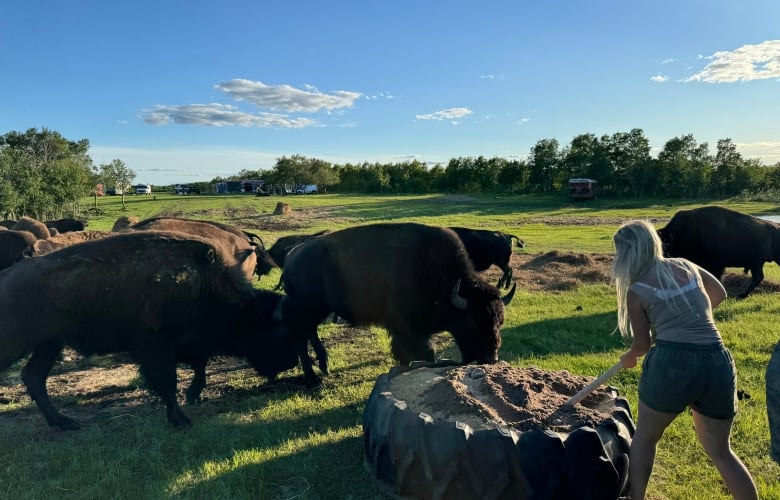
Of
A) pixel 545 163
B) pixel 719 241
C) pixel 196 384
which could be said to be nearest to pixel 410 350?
pixel 196 384

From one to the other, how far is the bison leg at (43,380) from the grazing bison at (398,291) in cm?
269

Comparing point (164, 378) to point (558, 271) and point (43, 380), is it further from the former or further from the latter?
point (558, 271)

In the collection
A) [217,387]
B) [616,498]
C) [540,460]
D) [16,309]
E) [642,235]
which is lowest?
[217,387]

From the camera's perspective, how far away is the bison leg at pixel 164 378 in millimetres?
5184

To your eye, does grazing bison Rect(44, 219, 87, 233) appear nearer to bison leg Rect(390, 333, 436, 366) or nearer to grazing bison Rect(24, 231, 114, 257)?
grazing bison Rect(24, 231, 114, 257)

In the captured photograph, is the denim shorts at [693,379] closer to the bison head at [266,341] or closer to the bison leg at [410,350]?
the bison leg at [410,350]

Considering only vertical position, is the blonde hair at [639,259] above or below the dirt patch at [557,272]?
above

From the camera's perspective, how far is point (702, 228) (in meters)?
11.2

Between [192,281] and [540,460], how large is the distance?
4.34 m

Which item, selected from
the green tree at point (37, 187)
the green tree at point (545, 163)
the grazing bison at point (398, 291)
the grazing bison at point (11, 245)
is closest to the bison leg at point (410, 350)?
the grazing bison at point (398, 291)

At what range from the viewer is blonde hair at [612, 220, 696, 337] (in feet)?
10.6

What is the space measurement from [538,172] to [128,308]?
72186mm

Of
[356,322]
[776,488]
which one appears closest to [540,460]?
[776,488]

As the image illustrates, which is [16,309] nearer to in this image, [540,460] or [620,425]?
[540,460]
